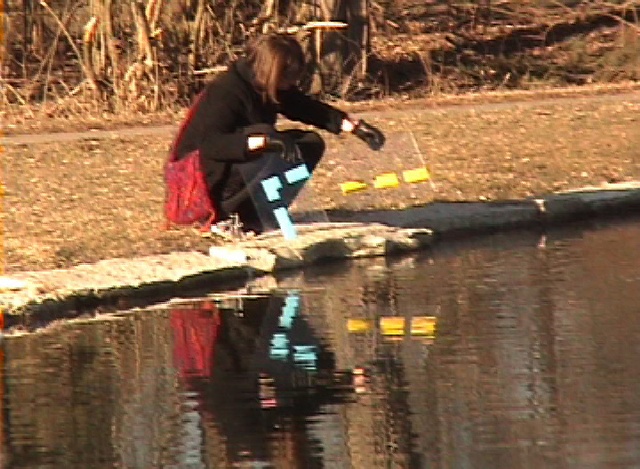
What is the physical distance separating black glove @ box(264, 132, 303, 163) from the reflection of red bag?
4.73ft

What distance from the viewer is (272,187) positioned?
11.5 m

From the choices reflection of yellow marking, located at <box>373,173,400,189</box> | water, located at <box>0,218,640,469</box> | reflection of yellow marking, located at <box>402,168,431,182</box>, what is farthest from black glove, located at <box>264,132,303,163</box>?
reflection of yellow marking, located at <box>402,168,431,182</box>

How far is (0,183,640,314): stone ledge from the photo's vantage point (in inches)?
390

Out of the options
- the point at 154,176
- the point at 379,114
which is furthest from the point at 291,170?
the point at 379,114

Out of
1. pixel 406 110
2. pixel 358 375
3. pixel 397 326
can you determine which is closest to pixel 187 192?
pixel 397 326

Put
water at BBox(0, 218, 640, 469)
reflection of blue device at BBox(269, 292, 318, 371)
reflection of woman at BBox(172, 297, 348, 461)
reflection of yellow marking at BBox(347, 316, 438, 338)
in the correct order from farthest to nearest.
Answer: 1. reflection of yellow marking at BBox(347, 316, 438, 338)
2. reflection of blue device at BBox(269, 292, 318, 371)
3. reflection of woman at BBox(172, 297, 348, 461)
4. water at BBox(0, 218, 640, 469)

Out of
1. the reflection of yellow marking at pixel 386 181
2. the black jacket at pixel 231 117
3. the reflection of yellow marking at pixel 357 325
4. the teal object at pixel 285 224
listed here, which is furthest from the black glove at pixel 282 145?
the reflection of yellow marking at pixel 357 325

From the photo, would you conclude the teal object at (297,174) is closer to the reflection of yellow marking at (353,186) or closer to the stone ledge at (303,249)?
the stone ledge at (303,249)

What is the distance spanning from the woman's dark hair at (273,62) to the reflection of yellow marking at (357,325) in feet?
7.12

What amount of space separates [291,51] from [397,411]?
4.07 meters

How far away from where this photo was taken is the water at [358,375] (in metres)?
6.71

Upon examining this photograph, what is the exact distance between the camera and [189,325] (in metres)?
9.31

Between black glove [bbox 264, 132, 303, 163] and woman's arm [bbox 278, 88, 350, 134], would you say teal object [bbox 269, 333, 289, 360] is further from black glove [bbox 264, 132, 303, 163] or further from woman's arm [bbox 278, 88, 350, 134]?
woman's arm [bbox 278, 88, 350, 134]

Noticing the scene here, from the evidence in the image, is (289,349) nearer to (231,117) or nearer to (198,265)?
(198,265)
